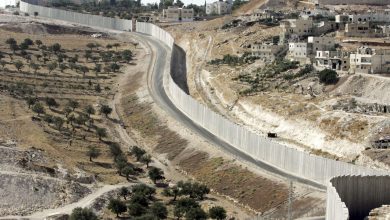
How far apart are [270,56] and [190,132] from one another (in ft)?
101

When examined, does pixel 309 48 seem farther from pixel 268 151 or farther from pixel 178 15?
pixel 178 15

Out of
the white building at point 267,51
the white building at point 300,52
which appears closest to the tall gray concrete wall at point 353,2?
the white building at point 267,51

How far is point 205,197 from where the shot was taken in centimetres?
6312

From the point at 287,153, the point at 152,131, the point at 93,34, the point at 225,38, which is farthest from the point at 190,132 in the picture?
the point at 93,34

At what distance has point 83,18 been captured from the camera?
568 feet

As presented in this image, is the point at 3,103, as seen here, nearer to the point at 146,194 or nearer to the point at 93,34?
the point at 146,194

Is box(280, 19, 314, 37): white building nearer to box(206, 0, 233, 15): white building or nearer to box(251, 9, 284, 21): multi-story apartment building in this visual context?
box(251, 9, 284, 21): multi-story apartment building

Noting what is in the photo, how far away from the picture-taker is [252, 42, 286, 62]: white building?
108 meters

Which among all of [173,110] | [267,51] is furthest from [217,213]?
[267,51]

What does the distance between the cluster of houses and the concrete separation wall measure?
712 inches

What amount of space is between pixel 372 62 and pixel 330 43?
611 inches

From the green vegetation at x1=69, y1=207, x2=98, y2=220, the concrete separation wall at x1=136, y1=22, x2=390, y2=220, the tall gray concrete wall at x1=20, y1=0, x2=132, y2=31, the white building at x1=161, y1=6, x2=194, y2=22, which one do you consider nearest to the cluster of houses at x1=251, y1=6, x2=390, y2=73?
the concrete separation wall at x1=136, y1=22, x2=390, y2=220

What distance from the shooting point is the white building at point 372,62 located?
89062 millimetres

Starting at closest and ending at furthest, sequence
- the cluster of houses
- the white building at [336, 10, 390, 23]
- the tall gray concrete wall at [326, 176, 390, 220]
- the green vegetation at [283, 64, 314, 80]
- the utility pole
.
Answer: the tall gray concrete wall at [326, 176, 390, 220] → the utility pole → the cluster of houses → the green vegetation at [283, 64, 314, 80] → the white building at [336, 10, 390, 23]
